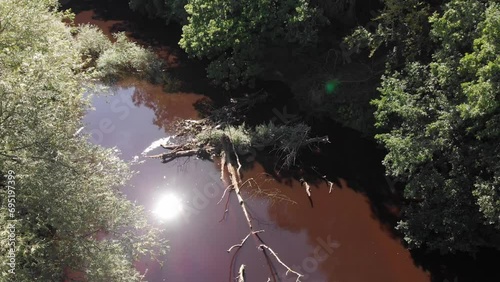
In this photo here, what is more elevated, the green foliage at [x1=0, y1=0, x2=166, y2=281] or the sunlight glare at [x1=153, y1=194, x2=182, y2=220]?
the green foliage at [x1=0, y1=0, x2=166, y2=281]

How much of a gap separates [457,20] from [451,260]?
321 inches

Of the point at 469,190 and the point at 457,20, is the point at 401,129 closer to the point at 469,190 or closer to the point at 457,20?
the point at 469,190

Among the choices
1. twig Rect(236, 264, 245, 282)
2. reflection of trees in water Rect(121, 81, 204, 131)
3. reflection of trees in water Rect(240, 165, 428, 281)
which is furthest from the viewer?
reflection of trees in water Rect(121, 81, 204, 131)

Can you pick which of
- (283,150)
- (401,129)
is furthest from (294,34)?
(401,129)

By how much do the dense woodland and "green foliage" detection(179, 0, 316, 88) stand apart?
0.06m

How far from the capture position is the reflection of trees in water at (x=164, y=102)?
20.7m

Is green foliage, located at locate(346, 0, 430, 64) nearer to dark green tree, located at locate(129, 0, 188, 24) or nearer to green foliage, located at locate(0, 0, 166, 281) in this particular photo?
dark green tree, located at locate(129, 0, 188, 24)

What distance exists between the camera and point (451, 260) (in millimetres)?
14602

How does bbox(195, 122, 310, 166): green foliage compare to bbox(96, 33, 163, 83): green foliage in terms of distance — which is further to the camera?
bbox(96, 33, 163, 83): green foliage

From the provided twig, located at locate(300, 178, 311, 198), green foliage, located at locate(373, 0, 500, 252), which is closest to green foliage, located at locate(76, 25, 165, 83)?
twig, located at locate(300, 178, 311, 198)

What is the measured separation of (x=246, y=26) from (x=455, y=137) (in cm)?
1000
